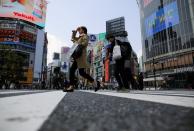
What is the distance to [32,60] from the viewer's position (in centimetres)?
6694

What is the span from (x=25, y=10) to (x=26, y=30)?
6552 millimetres

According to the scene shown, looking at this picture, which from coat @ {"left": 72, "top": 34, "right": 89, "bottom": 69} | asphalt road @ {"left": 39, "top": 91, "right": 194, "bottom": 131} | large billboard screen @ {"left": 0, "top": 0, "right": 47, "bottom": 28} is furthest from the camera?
large billboard screen @ {"left": 0, "top": 0, "right": 47, "bottom": 28}

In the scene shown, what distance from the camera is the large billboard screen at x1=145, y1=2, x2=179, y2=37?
1684 inches

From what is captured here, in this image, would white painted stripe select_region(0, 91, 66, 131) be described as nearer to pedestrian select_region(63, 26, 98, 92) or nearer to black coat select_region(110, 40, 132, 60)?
pedestrian select_region(63, 26, 98, 92)

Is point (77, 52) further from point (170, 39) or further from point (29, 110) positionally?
point (170, 39)

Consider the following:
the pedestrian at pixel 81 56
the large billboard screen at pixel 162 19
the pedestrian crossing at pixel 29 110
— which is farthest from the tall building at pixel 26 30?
the pedestrian crossing at pixel 29 110

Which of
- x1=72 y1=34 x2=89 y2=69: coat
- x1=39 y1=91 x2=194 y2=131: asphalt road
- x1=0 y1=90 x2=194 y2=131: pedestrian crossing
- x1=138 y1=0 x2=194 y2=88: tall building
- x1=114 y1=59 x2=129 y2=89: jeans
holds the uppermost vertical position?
x1=138 y1=0 x2=194 y2=88: tall building

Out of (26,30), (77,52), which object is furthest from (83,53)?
(26,30)

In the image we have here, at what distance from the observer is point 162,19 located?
1849 inches

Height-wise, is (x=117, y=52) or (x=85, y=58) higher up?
(x=117, y=52)

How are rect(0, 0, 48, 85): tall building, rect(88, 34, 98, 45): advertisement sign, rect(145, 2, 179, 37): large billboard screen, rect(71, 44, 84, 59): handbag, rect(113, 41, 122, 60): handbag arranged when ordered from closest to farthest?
rect(71, 44, 84, 59): handbag, rect(113, 41, 122, 60): handbag, rect(145, 2, 179, 37): large billboard screen, rect(0, 0, 48, 85): tall building, rect(88, 34, 98, 45): advertisement sign

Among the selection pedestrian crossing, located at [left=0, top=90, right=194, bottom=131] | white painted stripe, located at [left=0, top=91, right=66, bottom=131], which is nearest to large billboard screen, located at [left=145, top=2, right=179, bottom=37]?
pedestrian crossing, located at [left=0, top=90, right=194, bottom=131]

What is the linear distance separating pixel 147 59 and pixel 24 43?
132 ft

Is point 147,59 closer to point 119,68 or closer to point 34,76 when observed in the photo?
point 34,76
